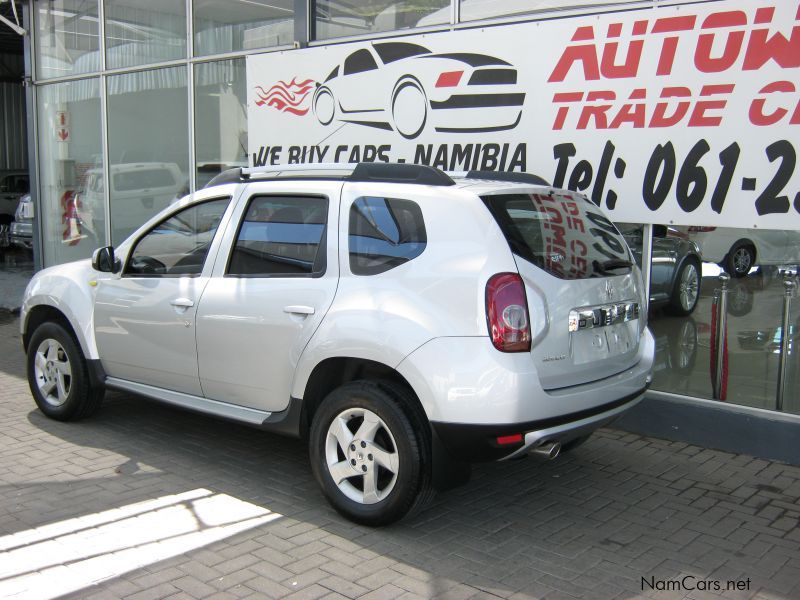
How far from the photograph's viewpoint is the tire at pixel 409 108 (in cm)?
727

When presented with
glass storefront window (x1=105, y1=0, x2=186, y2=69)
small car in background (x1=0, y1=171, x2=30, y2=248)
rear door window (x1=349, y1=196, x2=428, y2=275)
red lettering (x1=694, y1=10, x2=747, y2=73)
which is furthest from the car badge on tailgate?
small car in background (x1=0, y1=171, x2=30, y2=248)

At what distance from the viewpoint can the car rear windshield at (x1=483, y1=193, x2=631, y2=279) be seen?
4.09 metres

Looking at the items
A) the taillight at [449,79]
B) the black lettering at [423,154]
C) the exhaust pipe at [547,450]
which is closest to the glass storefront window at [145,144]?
the black lettering at [423,154]

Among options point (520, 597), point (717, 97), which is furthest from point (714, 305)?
point (520, 597)

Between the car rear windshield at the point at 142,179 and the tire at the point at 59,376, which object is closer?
the tire at the point at 59,376

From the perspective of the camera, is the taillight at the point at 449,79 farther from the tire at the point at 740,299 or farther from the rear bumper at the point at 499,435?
the rear bumper at the point at 499,435

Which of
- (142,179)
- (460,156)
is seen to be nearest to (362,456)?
(460,156)

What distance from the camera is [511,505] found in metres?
4.71

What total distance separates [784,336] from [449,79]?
3.40 meters

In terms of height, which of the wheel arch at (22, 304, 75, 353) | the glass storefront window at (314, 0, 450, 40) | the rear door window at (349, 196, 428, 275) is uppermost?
the glass storefront window at (314, 0, 450, 40)

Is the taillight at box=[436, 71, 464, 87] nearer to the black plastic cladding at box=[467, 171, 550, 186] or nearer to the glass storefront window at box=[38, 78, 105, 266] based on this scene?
the black plastic cladding at box=[467, 171, 550, 186]

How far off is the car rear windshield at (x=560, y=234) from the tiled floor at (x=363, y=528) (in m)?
1.41

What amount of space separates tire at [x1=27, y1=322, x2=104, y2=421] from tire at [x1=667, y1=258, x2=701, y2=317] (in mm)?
4419

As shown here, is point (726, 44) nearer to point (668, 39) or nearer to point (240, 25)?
point (668, 39)
